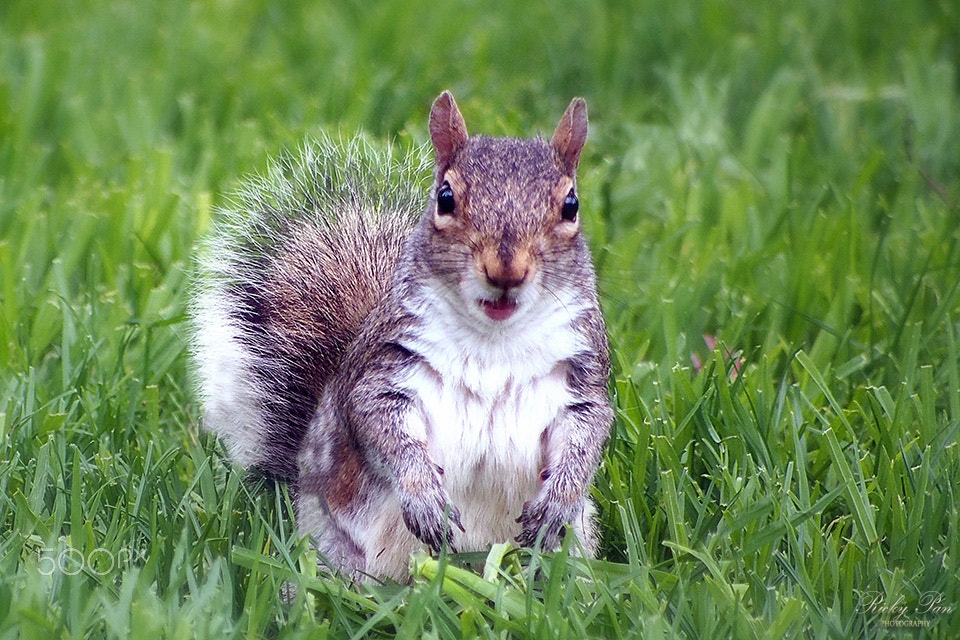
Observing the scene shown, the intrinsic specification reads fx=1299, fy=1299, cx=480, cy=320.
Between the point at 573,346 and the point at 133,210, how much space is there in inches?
60.7

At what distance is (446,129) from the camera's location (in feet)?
6.59

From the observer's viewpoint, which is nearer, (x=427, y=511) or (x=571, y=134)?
(x=427, y=511)

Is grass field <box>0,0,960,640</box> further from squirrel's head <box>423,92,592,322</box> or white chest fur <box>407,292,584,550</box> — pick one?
squirrel's head <box>423,92,592,322</box>

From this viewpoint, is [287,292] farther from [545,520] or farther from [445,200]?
[545,520]

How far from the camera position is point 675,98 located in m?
4.11

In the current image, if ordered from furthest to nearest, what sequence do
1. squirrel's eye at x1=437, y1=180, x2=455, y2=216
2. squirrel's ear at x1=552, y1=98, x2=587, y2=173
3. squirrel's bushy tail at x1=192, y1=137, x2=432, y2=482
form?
squirrel's bushy tail at x1=192, y1=137, x2=432, y2=482 → squirrel's ear at x1=552, y1=98, x2=587, y2=173 → squirrel's eye at x1=437, y1=180, x2=455, y2=216

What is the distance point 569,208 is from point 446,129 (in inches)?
9.3

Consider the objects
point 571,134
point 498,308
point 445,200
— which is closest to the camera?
point 498,308

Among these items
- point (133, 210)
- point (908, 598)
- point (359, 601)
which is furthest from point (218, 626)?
point (133, 210)

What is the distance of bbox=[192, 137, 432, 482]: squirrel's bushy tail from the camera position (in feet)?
7.43

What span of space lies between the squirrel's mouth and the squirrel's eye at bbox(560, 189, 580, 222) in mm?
192

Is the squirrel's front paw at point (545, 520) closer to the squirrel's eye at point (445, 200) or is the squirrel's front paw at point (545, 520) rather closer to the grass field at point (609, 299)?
the grass field at point (609, 299)

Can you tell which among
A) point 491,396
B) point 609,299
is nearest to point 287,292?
point 491,396

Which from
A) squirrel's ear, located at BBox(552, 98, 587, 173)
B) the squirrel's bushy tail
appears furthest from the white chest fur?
the squirrel's bushy tail
